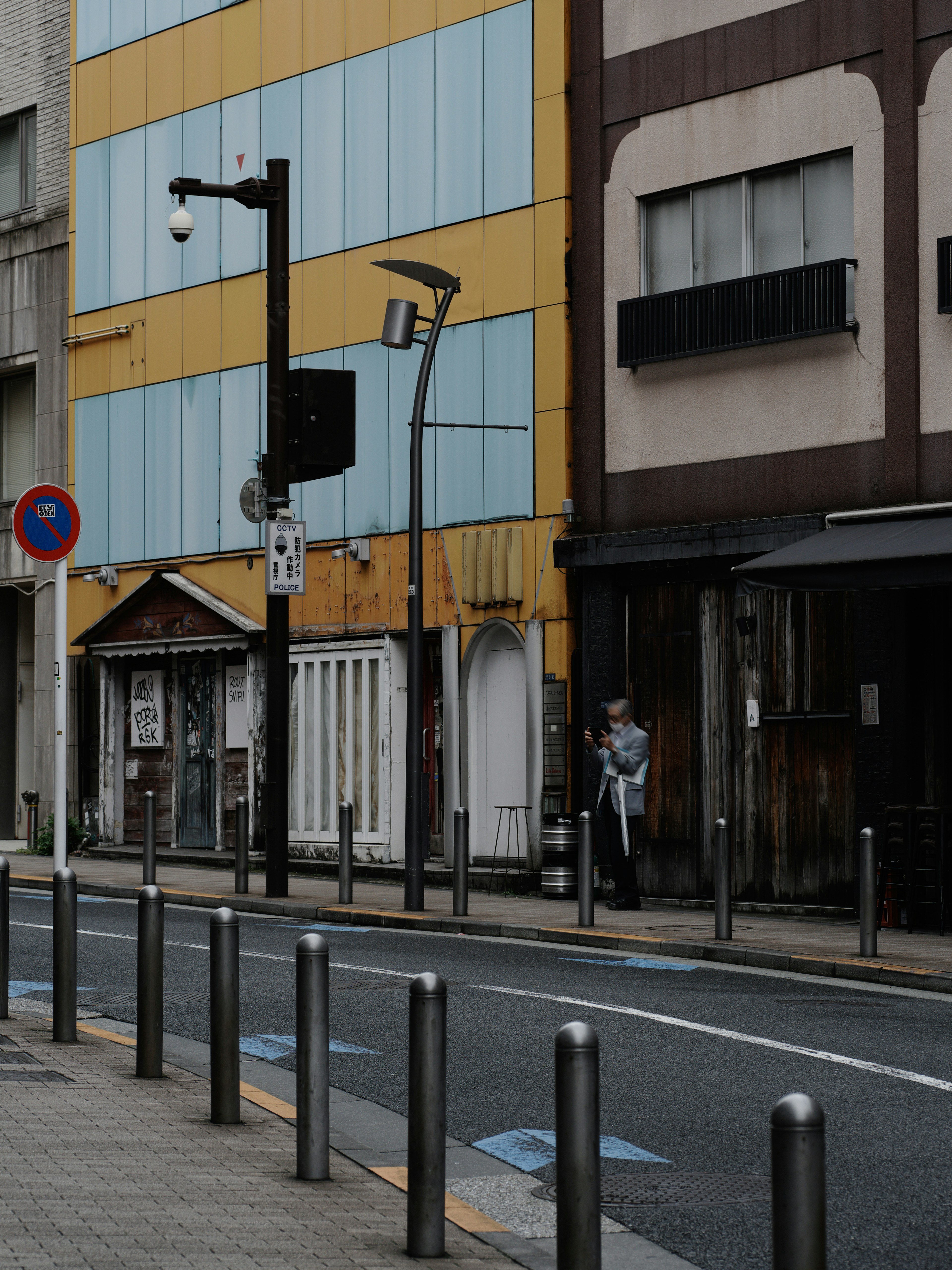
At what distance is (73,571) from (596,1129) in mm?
23173

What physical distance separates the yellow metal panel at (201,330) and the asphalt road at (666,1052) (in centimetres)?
1131

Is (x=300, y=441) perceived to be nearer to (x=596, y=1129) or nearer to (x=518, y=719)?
(x=518, y=719)

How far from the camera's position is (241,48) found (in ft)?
80.6

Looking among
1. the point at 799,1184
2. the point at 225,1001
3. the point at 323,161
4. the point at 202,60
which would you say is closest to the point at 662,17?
the point at 323,161

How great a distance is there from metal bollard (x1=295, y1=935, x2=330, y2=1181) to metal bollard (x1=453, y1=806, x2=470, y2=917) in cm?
955

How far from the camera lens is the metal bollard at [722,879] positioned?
14320mm

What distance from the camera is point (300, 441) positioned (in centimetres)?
1886

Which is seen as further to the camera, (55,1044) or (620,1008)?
(620,1008)

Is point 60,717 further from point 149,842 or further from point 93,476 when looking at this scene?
point 93,476

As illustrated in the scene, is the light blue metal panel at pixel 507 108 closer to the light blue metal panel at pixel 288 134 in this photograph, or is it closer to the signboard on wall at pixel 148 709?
the light blue metal panel at pixel 288 134

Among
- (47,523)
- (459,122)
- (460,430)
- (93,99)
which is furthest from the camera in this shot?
(93,99)

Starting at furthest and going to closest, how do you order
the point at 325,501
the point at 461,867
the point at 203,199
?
the point at 203,199 < the point at 325,501 < the point at 461,867

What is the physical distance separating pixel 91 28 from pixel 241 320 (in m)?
5.99

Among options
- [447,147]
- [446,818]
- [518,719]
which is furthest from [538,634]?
[447,147]
